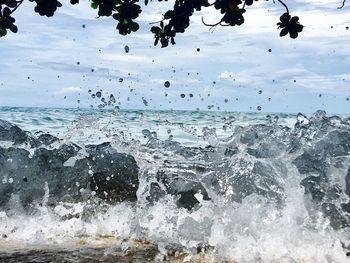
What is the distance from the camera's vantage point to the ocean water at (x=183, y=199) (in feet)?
18.5

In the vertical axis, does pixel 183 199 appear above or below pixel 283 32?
below

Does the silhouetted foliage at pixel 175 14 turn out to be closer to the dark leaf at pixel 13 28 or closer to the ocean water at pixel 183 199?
the dark leaf at pixel 13 28

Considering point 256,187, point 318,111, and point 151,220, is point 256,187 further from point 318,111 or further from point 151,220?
point 318,111

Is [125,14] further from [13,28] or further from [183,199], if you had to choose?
[183,199]

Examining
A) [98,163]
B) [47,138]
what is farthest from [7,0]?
[47,138]

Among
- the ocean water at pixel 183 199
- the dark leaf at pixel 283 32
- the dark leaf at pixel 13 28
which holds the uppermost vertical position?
the dark leaf at pixel 283 32

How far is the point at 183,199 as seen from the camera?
7941mm

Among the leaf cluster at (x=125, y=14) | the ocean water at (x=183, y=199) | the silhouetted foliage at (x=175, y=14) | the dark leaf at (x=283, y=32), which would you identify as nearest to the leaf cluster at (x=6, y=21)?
the silhouetted foliage at (x=175, y=14)

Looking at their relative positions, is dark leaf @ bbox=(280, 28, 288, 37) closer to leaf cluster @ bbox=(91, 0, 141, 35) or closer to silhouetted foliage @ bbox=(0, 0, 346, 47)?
silhouetted foliage @ bbox=(0, 0, 346, 47)

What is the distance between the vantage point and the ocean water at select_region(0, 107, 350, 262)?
5633mm

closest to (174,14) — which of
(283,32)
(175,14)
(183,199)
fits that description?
(175,14)

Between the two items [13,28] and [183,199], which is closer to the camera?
[13,28]

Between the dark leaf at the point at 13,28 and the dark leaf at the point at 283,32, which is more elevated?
the dark leaf at the point at 283,32

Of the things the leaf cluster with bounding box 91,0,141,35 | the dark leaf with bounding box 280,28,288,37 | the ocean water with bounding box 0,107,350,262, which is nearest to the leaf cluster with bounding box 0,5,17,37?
the leaf cluster with bounding box 91,0,141,35
